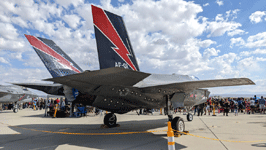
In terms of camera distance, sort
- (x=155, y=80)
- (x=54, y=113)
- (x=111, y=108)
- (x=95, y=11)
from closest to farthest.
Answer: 1. (x=95, y=11)
2. (x=155, y=80)
3. (x=111, y=108)
4. (x=54, y=113)

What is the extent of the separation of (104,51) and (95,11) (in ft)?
5.03

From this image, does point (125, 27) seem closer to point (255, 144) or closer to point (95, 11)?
point (95, 11)

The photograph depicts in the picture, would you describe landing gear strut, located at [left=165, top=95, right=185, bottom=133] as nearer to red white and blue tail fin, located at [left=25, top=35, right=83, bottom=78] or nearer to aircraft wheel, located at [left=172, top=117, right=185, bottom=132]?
aircraft wheel, located at [left=172, top=117, right=185, bottom=132]

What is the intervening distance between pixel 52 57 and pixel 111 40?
4.90 meters

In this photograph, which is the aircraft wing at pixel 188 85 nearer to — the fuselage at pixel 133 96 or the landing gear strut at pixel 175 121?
the fuselage at pixel 133 96

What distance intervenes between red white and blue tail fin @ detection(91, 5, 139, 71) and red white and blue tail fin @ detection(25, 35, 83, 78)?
163 inches

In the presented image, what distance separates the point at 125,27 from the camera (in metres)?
7.24

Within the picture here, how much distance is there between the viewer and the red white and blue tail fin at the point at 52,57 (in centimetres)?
936

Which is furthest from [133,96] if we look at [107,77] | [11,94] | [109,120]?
[11,94]

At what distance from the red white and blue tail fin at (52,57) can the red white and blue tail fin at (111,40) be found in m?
4.13

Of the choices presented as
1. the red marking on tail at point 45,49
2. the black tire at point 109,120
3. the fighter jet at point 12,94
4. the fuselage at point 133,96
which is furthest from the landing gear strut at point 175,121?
the fighter jet at point 12,94

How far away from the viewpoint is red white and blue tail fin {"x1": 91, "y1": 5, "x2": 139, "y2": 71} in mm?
6367

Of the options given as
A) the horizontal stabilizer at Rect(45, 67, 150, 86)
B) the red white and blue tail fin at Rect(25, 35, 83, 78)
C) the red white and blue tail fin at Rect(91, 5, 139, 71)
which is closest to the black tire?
the red white and blue tail fin at Rect(91, 5, 139, 71)

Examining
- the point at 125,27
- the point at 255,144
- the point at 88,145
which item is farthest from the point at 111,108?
the point at 255,144
